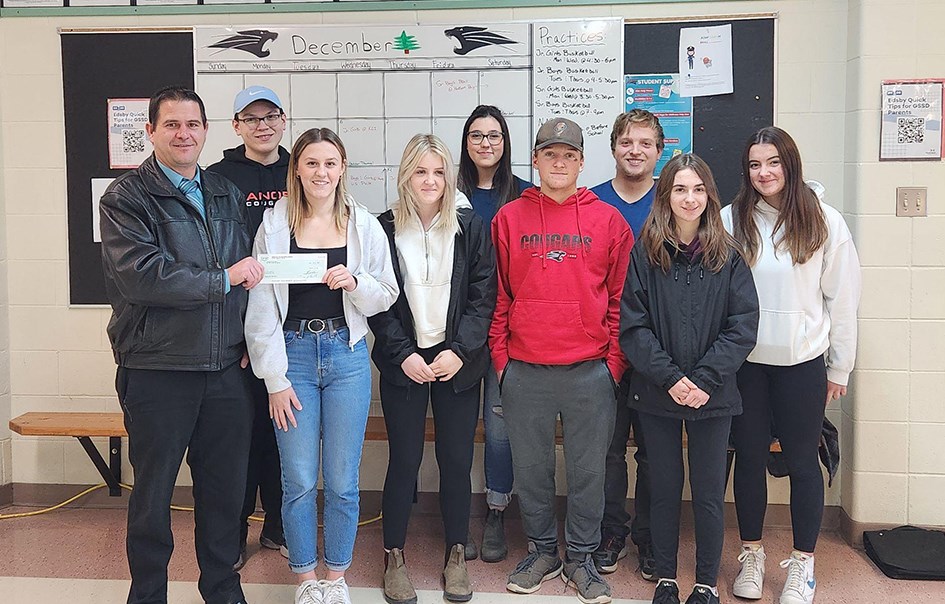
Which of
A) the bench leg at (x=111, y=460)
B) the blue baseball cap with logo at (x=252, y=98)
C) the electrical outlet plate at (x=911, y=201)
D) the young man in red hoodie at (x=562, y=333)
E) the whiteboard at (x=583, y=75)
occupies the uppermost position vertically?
the whiteboard at (x=583, y=75)

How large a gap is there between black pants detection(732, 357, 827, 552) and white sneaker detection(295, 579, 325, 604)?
4.94ft

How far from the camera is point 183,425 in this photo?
8.30ft

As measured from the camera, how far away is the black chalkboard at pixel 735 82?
352 centimetres

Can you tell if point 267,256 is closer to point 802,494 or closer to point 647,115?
point 647,115

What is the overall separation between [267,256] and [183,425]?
0.58 metres

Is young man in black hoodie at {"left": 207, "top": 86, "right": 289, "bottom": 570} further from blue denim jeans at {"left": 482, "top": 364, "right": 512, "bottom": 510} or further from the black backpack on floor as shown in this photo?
the black backpack on floor

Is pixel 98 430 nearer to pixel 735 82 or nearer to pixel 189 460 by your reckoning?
pixel 189 460

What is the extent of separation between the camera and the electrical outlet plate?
331 cm

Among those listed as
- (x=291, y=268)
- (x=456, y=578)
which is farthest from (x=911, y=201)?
(x=291, y=268)

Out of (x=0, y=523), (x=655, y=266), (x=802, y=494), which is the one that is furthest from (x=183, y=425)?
(x=802, y=494)

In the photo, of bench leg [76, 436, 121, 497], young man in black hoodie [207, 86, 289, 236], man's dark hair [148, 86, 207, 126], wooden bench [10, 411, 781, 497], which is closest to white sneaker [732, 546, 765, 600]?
wooden bench [10, 411, 781, 497]

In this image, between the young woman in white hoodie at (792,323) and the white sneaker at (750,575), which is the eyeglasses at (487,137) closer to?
the young woman in white hoodie at (792,323)

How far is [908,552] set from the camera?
3213mm

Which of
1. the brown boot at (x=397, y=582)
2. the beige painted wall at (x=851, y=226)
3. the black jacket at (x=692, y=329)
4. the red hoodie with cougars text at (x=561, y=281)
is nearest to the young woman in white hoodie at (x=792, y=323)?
the black jacket at (x=692, y=329)
